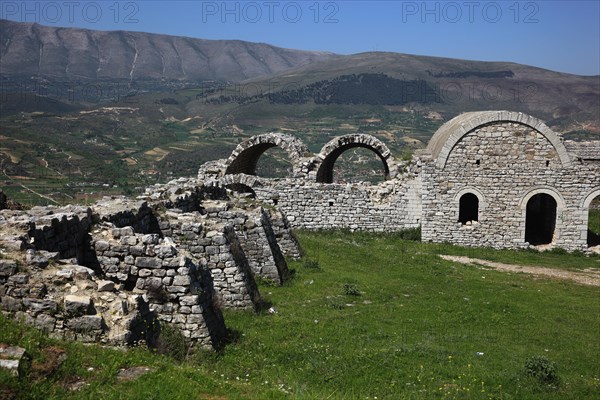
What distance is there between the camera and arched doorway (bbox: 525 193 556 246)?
22878 millimetres

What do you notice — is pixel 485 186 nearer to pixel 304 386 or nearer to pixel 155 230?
pixel 155 230

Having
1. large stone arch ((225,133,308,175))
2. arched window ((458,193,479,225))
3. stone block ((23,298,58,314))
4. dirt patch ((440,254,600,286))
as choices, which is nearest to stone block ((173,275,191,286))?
stone block ((23,298,58,314))

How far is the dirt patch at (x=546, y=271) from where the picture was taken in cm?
1730

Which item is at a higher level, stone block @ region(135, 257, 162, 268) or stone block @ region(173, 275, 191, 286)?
stone block @ region(135, 257, 162, 268)

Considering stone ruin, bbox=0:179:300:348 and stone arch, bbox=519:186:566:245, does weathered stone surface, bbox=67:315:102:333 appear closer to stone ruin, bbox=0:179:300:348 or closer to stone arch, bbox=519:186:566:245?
stone ruin, bbox=0:179:300:348

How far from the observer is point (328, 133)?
8606 centimetres

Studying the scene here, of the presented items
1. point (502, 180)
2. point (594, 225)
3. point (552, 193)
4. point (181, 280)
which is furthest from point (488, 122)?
point (181, 280)

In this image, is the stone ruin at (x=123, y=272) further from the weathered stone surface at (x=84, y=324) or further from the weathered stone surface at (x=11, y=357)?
the weathered stone surface at (x=11, y=357)

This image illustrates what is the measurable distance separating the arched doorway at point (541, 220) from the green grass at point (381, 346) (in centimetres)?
672

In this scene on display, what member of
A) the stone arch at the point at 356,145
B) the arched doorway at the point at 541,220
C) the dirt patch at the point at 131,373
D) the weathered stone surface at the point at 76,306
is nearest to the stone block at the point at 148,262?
the weathered stone surface at the point at 76,306

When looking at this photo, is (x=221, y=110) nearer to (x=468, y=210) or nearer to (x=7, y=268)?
(x=468, y=210)

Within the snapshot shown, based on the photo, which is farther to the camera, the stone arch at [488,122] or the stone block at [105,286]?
the stone arch at [488,122]

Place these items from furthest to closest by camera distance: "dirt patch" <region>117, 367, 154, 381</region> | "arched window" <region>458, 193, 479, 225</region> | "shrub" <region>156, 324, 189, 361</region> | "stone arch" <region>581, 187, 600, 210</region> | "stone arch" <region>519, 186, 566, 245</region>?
"arched window" <region>458, 193, 479, 225</region>, "stone arch" <region>519, 186, 566, 245</region>, "stone arch" <region>581, 187, 600, 210</region>, "shrub" <region>156, 324, 189, 361</region>, "dirt patch" <region>117, 367, 154, 381</region>

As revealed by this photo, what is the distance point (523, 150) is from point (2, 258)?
61.7 ft
